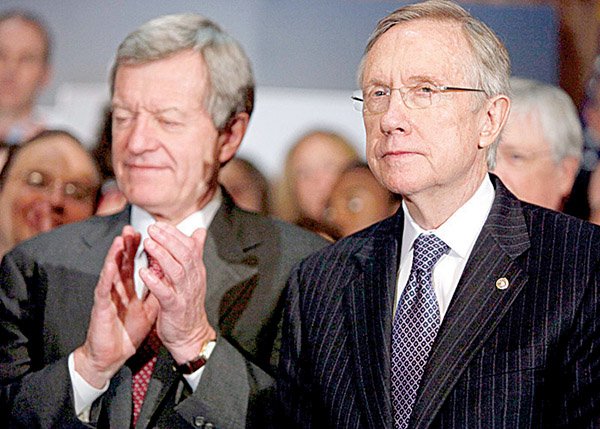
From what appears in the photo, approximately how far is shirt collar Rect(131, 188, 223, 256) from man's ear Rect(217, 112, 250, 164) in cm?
12

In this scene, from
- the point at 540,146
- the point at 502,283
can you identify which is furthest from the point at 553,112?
the point at 502,283

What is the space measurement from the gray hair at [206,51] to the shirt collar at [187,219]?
0.69 feet

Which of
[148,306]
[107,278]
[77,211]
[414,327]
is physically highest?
[414,327]

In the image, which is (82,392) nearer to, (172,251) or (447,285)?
(172,251)

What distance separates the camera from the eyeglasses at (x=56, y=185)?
337 centimetres

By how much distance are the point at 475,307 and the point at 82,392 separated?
95cm

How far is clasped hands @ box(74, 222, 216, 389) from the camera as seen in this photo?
78.4 inches

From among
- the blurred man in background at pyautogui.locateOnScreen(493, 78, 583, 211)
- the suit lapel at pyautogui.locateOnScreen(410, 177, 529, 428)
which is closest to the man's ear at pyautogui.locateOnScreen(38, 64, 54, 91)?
the blurred man in background at pyautogui.locateOnScreen(493, 78, 583, 211)

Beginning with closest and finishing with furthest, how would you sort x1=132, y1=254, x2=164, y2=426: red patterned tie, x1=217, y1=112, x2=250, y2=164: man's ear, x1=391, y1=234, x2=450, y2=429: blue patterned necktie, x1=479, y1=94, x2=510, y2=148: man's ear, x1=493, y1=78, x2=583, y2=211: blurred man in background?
x1=391, y1=234, x2=450, y2=429: blue patterned necktie
x1=479, y1=94, x2=510, y2=148: man's ear
x1=132, y1=254, x2=164, y2=426: red patterned tie
x1=217, y1=112, x2=250, y2=164: man's ear
x1=493, y1=78, x2=583, y2=211: blurred man in background

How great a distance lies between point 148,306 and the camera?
220 centimetres

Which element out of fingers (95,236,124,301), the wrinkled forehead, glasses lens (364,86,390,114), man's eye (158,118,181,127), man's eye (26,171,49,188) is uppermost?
the wrinkled forehead

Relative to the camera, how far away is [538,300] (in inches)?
66.6

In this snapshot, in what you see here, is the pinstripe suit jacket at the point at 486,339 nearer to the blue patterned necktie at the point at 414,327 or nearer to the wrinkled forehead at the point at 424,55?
the blue patterned necktie at the point at 414,327

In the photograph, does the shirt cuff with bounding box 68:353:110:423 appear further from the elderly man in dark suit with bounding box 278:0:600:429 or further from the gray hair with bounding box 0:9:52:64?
the gray hair with bounding box 0:9:52:64
